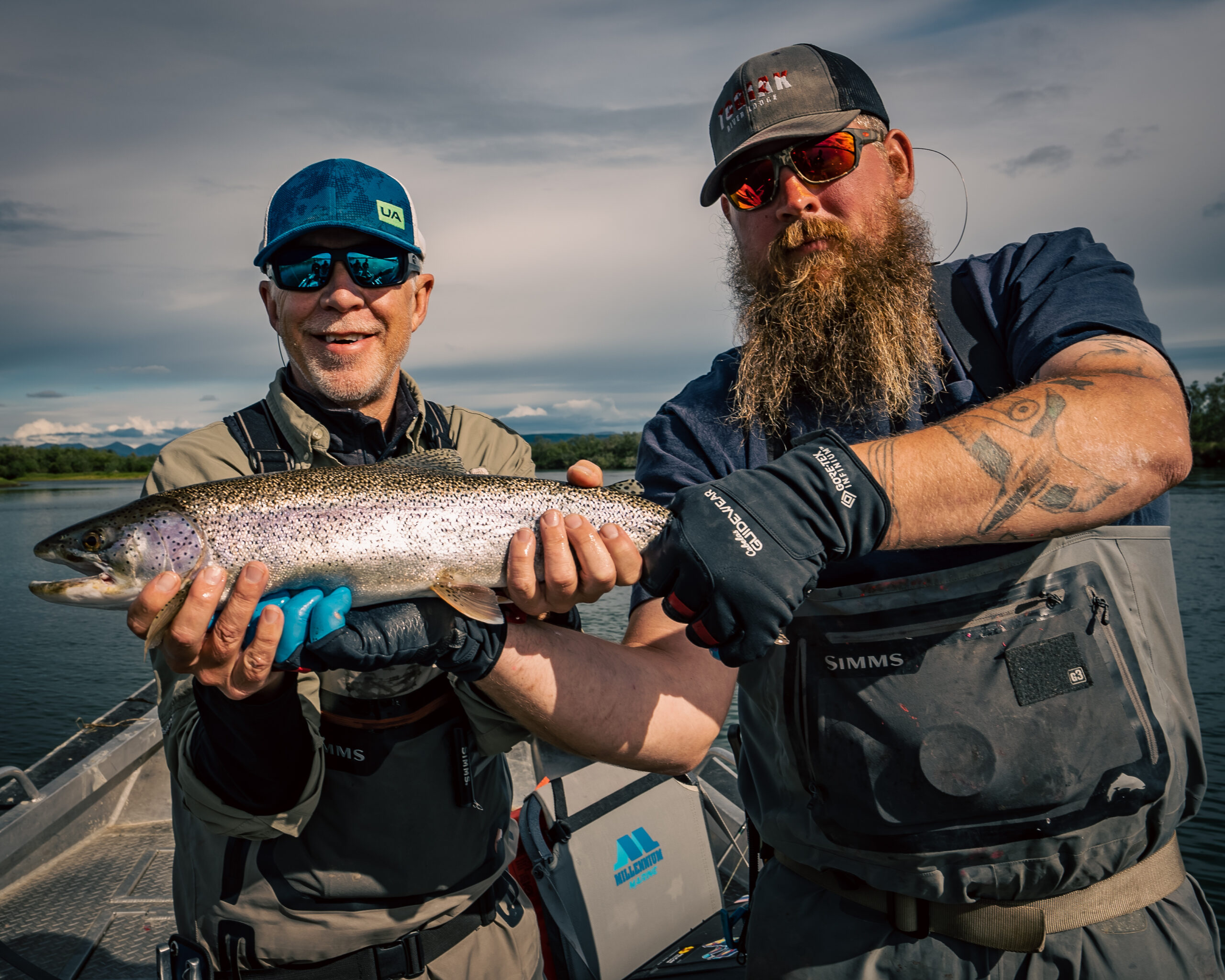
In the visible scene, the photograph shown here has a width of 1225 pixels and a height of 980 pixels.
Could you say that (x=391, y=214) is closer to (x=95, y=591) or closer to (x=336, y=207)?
(x=336, y=207)

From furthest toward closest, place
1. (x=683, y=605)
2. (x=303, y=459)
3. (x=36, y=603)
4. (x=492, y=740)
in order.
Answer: (x=36, y=603)
(x=303, y=459)
(x=492, y=740)
(x=683, y=605)

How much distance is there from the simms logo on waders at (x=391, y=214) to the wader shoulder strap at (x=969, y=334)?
2.25 meters

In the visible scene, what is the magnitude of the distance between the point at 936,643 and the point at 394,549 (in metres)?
1.91

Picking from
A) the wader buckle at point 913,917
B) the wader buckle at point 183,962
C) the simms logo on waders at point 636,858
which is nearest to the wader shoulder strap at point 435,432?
the wader buckle at point 183,962

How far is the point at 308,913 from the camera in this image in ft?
9.32

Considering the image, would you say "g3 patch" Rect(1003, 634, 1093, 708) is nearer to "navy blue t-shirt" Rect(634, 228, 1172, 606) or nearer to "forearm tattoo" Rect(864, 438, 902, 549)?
"navy blue t-shirt" Rect(634, 228, 1172, 606)

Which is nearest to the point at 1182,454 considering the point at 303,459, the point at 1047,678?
the point at 1047,678

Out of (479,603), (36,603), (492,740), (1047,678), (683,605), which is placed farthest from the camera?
(36,603)

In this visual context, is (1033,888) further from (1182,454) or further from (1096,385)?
(1096,385)

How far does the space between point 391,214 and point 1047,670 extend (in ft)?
10.0

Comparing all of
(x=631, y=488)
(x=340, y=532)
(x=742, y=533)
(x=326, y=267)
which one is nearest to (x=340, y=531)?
(x=340, y=532)

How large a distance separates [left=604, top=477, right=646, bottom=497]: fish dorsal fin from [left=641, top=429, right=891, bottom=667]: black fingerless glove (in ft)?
2.94

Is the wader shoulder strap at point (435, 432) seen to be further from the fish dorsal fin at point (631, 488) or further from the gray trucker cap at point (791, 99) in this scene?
the gray trucker cap at point (791, 99)

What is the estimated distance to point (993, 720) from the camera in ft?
7.28
